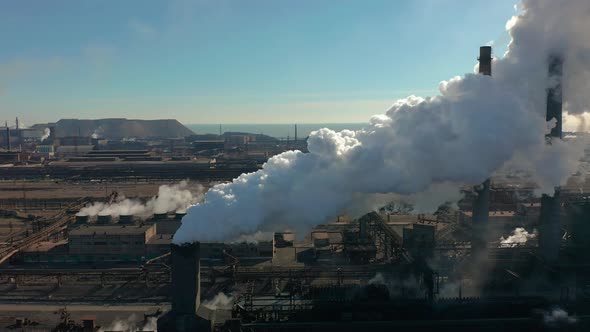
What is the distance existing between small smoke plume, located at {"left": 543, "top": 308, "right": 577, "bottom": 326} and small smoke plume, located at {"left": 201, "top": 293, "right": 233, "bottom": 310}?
48.0ft

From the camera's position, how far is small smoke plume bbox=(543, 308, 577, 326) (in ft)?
66.5

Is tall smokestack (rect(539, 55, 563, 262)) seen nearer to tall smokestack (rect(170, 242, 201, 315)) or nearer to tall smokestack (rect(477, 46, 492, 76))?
tall smokestack (rect(477, 46, 492, 76))

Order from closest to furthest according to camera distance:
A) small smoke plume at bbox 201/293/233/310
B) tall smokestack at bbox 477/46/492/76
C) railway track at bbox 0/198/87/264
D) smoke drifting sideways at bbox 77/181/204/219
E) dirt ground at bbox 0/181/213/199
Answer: small smoke plume at bbox 201/293/233/310 → tall smokestack at bbox 477/46/492/76 → railway track at bbox 0/198/87/264 → smoke drifting sideways at bbox 77/181/204/219 → dirt ground at bbox 0/181/213/199

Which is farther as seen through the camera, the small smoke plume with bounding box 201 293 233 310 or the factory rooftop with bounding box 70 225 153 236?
the factory rooftop with bounding box 70 225 153 236

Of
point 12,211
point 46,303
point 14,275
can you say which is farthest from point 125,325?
point 12,211

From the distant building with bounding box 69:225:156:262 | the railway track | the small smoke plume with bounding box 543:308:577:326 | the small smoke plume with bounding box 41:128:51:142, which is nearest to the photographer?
the small smoke plume with bounding box 543:308:577:326

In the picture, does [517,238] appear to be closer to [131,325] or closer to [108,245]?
[131,325]

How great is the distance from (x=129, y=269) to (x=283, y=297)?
13758 mm

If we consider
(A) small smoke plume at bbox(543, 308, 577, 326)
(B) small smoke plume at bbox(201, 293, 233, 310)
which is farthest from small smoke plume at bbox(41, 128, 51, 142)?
(A) small smoke plume at bbox(543, 308, 577, 326)


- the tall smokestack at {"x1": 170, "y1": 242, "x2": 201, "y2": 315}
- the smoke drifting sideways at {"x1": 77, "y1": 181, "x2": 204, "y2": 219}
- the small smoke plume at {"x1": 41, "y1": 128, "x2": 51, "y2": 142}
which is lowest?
the smoke drifting sideways at {"x1": 77, "y1": 181, "x2": 204, "y2": 219}

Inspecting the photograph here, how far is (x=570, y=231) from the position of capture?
29.5 meters

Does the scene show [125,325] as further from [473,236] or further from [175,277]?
[473,236]

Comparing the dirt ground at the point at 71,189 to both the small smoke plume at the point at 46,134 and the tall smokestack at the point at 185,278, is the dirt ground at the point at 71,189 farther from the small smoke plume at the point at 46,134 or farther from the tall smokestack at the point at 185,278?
the small smoke plume at the point at 46,134

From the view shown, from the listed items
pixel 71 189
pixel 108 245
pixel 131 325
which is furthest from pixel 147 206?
pixel 71 189
